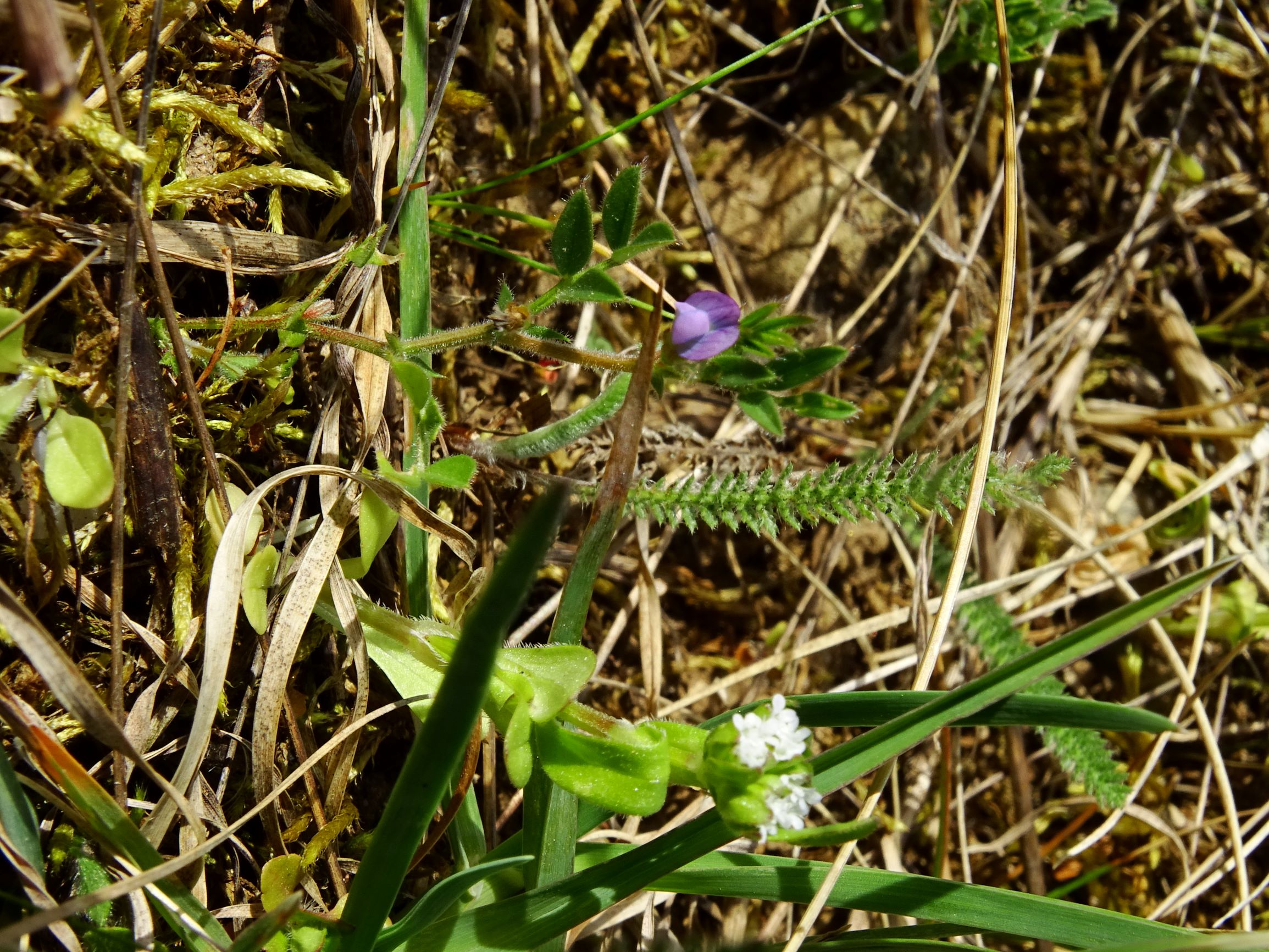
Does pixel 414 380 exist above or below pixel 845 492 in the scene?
above

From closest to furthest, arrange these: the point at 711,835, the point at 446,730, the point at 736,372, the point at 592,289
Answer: the point at 446,730 → the point at 711,835 → the point at 592,289 → the point at 736,372

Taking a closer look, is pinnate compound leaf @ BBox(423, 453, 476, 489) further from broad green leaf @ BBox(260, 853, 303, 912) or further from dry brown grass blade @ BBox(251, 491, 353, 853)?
broad green leaf @ BBox(260, 853, 303, 912)

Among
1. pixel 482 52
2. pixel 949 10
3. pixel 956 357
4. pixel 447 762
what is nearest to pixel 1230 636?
pixel 956 357

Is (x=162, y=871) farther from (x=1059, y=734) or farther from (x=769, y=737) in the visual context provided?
(x=1059, y=734)

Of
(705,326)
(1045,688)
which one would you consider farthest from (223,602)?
(1045,688)

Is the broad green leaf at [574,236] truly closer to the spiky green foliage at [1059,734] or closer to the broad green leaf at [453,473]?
the broad green leaf at [453,473]
